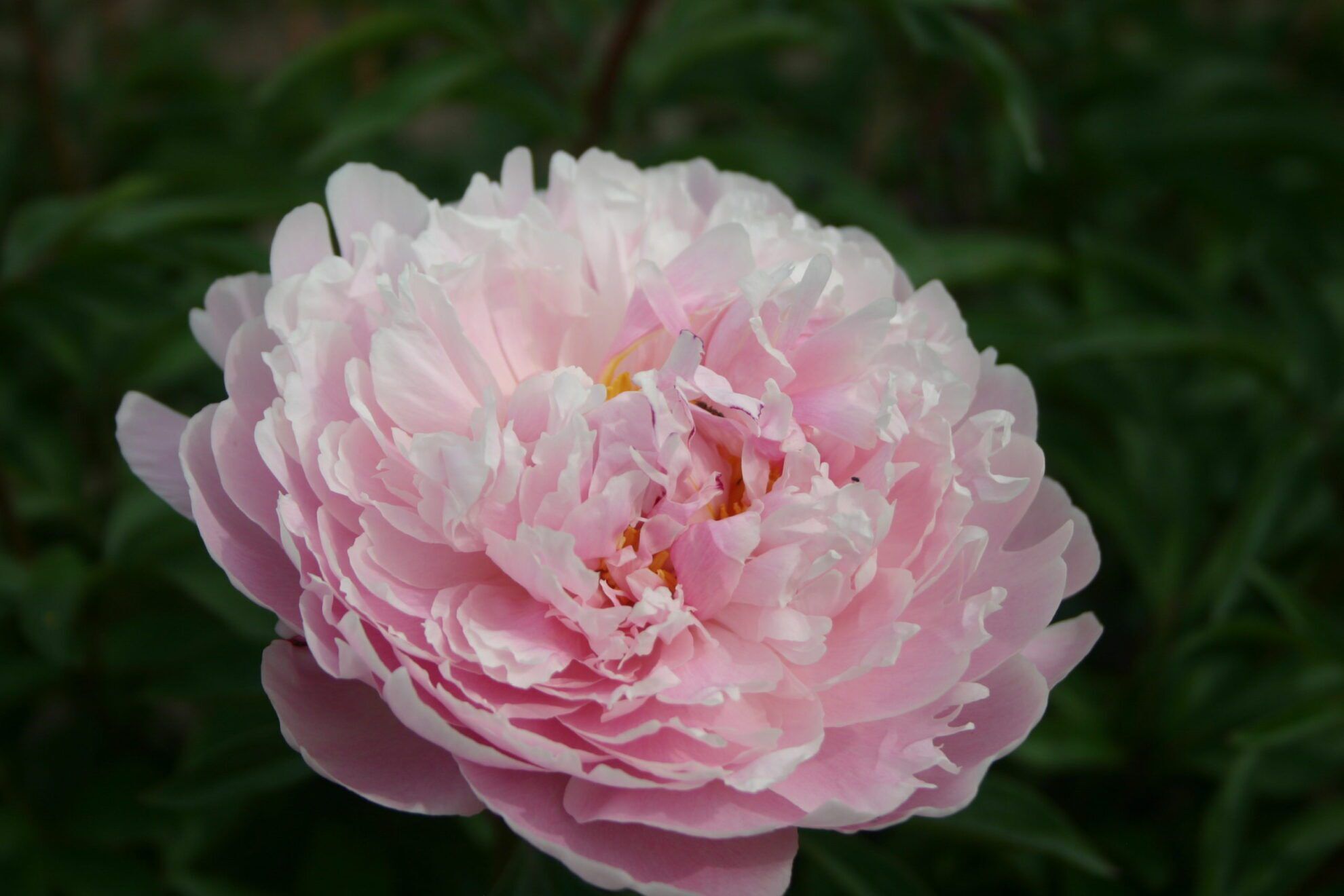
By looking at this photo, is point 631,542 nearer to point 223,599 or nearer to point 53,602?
point 223,599

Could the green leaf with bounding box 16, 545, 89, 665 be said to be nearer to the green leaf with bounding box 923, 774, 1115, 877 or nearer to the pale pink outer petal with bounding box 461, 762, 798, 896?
the pale pink outer petal with bounding box 461, 762, 798, 896

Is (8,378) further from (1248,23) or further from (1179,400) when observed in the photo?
(1248,23)

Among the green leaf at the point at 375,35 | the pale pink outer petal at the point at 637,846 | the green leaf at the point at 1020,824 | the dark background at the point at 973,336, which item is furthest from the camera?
the green leaf at the point at 375,35

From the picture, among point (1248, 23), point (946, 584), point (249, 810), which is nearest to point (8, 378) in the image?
point (249, 810)

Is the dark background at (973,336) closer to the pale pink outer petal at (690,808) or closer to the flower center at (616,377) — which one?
the pale pink outer petal at (690,808)

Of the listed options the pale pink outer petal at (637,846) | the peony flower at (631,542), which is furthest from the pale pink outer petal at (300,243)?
the pale pink outer petal at (637,846)

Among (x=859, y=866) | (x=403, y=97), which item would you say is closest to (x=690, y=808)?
(x=859, y=866)

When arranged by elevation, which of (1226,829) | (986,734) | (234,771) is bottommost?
(1226,829)
